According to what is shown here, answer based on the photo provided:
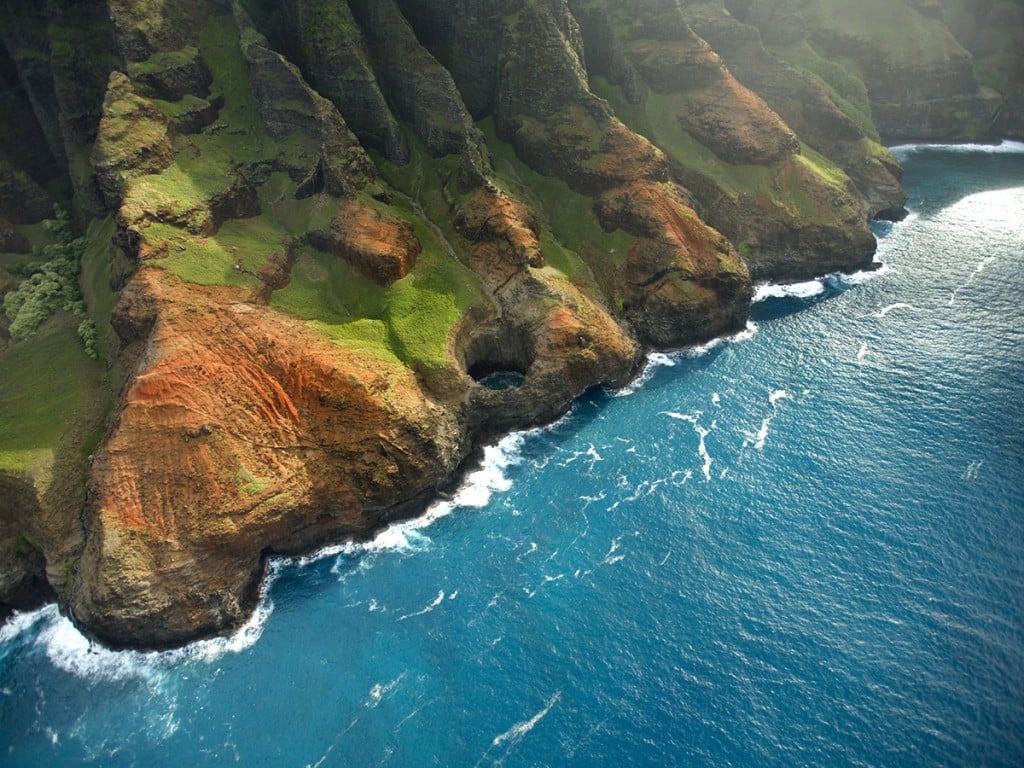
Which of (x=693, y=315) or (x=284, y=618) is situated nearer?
(x=284, y=618)

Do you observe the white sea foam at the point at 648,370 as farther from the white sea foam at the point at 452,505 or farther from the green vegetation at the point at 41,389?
the green vegetation at the point at 41,389

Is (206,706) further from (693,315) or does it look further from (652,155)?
(652,155)

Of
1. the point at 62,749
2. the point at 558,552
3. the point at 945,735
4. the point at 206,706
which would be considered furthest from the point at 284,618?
the point at 945,735

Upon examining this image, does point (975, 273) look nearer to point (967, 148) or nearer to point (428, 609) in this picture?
point (967, 148)

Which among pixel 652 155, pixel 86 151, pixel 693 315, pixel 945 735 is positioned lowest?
pixel 945 735

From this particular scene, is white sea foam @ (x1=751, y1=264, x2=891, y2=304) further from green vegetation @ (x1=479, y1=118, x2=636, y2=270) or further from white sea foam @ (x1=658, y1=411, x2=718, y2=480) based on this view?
white sea foam @ (x1=658, y1=411, x2=718, y2=480)

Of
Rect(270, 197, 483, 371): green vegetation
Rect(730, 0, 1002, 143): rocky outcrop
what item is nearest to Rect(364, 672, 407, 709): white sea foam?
Rect(270, 197, 483, 371): green vegetation

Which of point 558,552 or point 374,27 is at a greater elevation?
point 374,27
